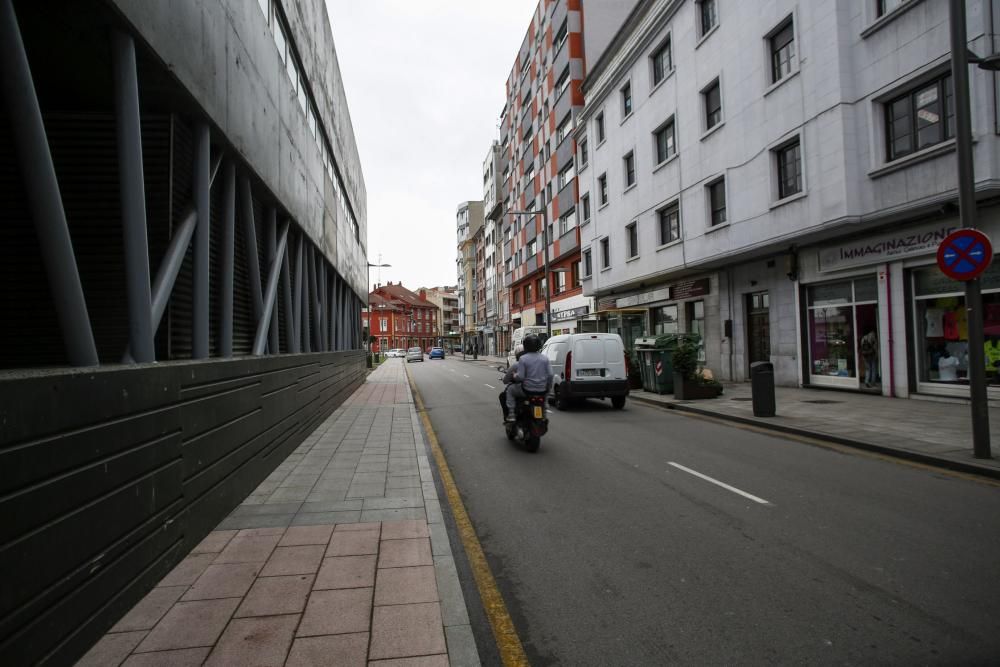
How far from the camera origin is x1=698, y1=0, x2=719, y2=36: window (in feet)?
59.5

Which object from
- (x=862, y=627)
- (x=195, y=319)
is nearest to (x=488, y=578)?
(x=862, y=627)

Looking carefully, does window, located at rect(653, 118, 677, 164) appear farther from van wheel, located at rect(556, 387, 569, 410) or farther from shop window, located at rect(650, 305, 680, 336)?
van wheel, located at rect(556, 387, 569, 410)

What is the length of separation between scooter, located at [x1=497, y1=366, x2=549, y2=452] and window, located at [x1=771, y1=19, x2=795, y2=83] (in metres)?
12.1

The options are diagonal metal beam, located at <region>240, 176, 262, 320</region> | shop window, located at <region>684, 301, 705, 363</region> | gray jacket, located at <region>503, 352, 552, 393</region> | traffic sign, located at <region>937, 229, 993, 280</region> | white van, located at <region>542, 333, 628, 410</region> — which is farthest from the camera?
shop window, located at <region>684, 301, 705, 363</region>

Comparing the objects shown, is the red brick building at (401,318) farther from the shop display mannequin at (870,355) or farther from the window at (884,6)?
the window at (884,6)

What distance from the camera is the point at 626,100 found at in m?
24.5

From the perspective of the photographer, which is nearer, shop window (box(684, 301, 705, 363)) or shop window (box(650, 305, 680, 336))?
shop window (box(684, 301, 705, 363))

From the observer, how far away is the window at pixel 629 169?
79.3ft

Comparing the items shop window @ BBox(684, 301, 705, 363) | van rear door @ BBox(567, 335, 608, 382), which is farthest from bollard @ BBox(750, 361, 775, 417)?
shop window @ BBox(684, 301, 705, 363)

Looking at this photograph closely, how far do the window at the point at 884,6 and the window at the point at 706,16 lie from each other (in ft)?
20.5

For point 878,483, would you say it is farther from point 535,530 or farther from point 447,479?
point 447,479

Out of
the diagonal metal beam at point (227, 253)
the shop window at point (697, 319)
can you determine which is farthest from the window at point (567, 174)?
the diagonal metal beam at point (227, 253)

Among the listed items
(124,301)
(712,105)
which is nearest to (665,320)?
(712,105)

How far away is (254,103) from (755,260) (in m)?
15.2
